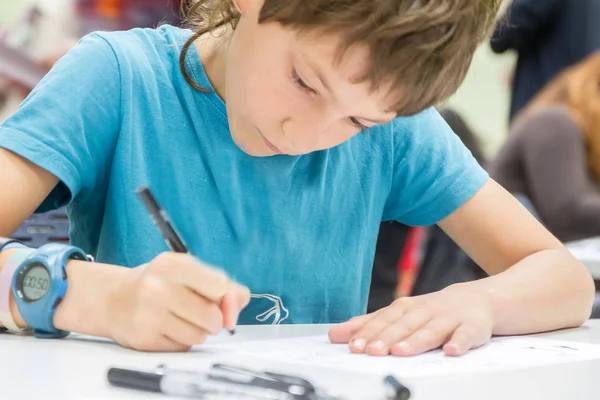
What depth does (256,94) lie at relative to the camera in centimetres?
82

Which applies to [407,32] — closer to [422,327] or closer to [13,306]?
[422,327]

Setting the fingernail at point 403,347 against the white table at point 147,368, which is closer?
the white table at point 147,368

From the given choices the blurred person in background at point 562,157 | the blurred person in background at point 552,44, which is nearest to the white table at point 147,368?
the blurred person in background at point 562,157

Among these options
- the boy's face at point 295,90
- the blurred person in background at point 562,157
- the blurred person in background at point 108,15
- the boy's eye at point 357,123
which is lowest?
the blurred person in background at point 562,157

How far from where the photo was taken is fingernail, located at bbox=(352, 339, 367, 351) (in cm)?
75

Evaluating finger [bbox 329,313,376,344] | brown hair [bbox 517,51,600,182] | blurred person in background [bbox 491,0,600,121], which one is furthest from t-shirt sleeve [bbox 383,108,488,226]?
blurred person in background [bbox 491,0,600,121]

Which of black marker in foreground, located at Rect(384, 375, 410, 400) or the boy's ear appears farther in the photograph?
the boy's ear

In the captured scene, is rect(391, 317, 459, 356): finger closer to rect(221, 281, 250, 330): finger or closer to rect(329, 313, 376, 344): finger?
rect(329, 313, 376, 344): finger

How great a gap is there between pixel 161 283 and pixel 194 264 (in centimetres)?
3

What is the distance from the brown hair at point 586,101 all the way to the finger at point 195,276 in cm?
198

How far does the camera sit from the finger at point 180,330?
663 millimetres

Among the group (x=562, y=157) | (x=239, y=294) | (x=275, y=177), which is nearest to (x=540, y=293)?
(x=275, y=177)

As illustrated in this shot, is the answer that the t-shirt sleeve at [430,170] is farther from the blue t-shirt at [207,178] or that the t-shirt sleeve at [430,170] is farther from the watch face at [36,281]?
the watch face at [36,281]

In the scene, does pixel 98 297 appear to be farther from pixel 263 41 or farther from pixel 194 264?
pixel 263 41
